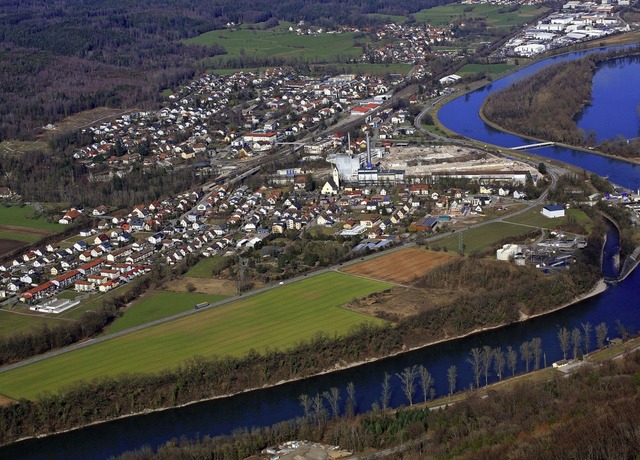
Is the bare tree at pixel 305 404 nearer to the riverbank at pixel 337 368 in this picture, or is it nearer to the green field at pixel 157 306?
the riverbank at pixel 337 368

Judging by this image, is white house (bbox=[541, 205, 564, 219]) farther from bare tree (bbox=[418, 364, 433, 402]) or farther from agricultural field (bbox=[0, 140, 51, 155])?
agricultural field (bbox=[0, 140, 51, 155])

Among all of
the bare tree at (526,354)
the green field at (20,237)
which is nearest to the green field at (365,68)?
the green field at (20,237)

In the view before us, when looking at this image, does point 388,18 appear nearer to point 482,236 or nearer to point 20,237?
point 20,237

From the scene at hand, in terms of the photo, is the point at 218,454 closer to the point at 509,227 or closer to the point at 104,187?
the point at 509,227

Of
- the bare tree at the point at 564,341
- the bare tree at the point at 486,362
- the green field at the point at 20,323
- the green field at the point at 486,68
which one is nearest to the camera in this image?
the bare tree at the point at 486,362

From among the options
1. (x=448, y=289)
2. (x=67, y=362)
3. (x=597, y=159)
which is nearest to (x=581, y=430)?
(x=448, y=289)

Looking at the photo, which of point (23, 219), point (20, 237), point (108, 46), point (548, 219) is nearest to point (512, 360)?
point (548, 219)
